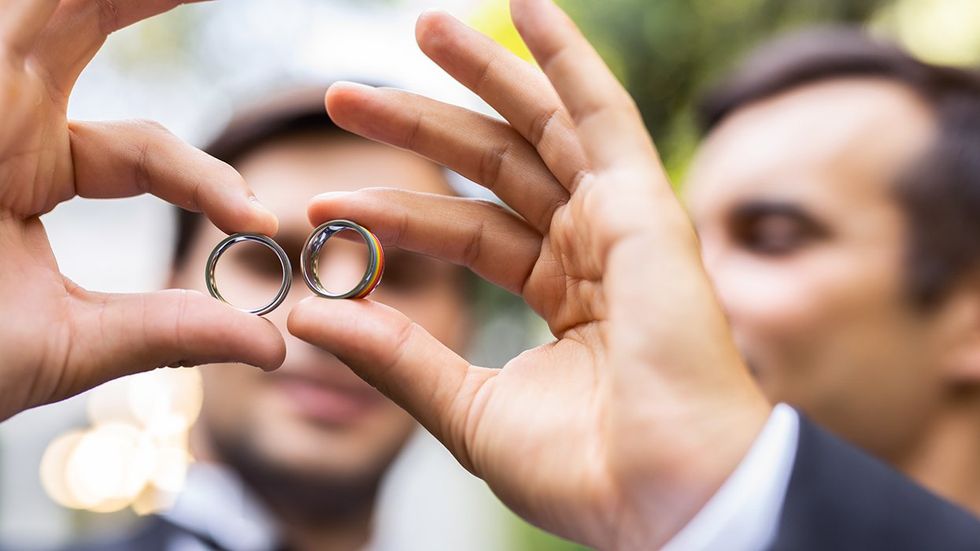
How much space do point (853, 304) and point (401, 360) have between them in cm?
268

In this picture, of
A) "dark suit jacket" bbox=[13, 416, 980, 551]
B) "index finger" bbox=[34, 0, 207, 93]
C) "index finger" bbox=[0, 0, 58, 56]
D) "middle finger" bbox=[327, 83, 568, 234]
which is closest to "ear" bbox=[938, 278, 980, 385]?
"dark suit jacket" bbox=[13, 416, 980, 551]

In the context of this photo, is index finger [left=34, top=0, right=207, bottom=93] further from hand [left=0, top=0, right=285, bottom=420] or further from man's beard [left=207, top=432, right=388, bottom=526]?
man's beard [left=207, top=432, right=388, bottom=526]

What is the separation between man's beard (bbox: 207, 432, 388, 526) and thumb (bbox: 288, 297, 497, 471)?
8.51ft

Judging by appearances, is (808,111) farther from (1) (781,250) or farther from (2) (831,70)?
(1) (781,250)

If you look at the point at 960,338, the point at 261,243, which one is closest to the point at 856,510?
the point at 261,243

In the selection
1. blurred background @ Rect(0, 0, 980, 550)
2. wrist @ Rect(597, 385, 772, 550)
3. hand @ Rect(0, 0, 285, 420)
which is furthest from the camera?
blurred background @ Rect(0, 0, 980, 550)

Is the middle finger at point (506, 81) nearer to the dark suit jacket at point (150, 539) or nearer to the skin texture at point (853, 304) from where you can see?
the skin texture at point (853, 304)

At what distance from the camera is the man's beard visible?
4.96m

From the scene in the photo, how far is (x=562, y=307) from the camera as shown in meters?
2.68

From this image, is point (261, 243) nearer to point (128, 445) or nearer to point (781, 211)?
point (781, 211)

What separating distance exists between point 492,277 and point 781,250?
219cm

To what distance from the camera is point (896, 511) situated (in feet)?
7.47

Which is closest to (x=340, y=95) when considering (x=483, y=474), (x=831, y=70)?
(x=483, y=474)

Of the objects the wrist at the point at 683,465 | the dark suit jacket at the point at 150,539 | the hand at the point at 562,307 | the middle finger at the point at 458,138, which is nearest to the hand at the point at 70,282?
the hand at the point at 562,307
